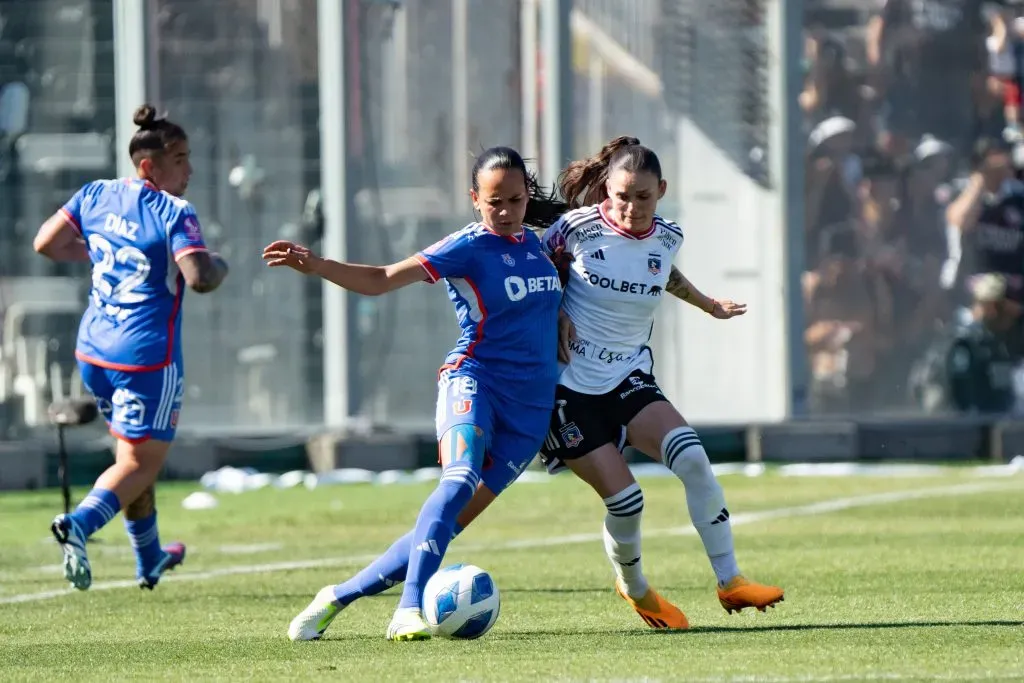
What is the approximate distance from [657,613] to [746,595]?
0.40 metres

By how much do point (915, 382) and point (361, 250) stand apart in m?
5.10

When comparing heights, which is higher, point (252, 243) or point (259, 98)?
point (259, 98)

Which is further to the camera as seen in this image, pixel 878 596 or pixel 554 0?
pixel 554 0

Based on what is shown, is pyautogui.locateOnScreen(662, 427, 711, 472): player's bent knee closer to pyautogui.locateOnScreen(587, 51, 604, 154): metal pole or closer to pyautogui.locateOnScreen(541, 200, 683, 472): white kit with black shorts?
pyautogui.locateOnScreen(541, 200, 683, 472): white kit with black shorts

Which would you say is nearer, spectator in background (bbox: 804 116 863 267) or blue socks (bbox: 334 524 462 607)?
blue socks (bbox: 334 524 462 607)

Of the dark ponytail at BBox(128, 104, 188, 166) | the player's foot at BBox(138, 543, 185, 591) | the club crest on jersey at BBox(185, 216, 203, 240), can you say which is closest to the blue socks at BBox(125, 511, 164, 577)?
the player's foot at BBox(138, 543, 185, 591)

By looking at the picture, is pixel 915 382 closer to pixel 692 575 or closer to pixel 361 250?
pixel 361 250

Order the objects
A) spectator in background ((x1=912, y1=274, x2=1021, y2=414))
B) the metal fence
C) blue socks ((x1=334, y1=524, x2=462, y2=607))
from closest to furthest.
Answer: blue socks ((x1=334, y1=524, x2=462, y2=607)) < the metal fence < spectator in background ((x1=912, y1=274, x2=1021, y2=414))

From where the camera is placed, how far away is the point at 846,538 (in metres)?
11.8

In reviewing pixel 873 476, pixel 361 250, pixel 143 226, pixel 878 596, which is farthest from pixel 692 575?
pixel 361 250

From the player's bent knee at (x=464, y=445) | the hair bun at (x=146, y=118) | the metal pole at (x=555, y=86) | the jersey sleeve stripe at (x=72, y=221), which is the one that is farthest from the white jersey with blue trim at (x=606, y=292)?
the metal pole at (x=555, y=86)

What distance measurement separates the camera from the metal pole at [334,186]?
59.4 ft

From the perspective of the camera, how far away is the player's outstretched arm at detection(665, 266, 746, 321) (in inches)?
341

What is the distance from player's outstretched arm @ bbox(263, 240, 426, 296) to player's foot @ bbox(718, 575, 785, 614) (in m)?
1.59
